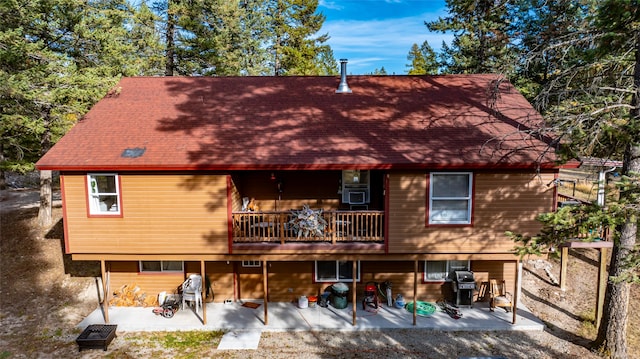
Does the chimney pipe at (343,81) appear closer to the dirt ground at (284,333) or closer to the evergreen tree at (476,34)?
the dirt ground at (284,333)

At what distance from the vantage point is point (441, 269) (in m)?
13.1

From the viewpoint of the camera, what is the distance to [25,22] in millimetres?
14414

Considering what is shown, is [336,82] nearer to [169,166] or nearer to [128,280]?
[169,166]

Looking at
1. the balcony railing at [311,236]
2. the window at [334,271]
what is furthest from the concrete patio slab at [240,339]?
the window at [334,271]

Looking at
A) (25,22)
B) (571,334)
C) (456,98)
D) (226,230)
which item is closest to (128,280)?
(226,230)

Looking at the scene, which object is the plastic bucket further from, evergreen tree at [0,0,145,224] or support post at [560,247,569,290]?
evergreen tree at [0,0,145,224]

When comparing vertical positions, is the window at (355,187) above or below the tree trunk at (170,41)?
below

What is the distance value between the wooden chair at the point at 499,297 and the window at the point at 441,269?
0.94 meters

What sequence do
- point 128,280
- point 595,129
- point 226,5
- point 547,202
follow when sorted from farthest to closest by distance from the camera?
point 226,5
point 128,280
point 547,202
point 595,129

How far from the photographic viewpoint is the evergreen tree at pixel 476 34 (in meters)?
21.5

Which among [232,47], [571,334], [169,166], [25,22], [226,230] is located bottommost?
[571,334]

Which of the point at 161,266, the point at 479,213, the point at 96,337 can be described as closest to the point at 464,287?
the point at 479,213

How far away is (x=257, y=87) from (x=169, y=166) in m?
5.32

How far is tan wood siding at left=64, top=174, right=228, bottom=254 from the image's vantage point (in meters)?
11.2
